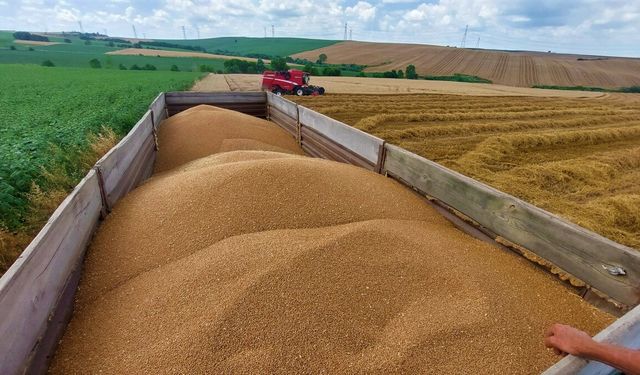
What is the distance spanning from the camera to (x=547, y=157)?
833cm

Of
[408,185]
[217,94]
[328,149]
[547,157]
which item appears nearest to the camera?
[408,185]

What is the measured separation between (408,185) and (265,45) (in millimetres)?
109619

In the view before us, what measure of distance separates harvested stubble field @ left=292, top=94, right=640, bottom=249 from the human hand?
13.1 ft

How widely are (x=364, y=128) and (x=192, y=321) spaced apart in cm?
1003

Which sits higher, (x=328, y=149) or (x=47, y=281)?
(x=47, y=281)

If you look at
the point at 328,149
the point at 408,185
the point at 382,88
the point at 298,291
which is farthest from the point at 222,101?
the point at 382,88

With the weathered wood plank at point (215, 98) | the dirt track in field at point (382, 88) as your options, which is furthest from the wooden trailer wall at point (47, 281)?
the dirt track in field at point (382, 88)

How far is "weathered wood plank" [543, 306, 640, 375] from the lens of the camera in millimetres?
1203

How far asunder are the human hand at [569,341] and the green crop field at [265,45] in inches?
3540

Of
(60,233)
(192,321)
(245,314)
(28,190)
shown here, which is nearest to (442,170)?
(245,314)

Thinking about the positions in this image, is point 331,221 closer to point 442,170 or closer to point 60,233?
point 442,170

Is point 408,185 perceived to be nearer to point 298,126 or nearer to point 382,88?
point 298,126

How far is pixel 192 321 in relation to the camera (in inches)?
68.1

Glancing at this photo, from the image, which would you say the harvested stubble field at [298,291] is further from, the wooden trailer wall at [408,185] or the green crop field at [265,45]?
the green crop field at [265,45]
